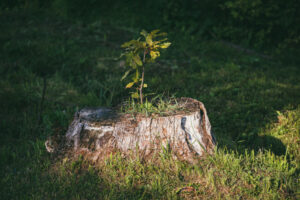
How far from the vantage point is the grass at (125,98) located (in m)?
2.54

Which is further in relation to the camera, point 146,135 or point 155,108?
point 155,108

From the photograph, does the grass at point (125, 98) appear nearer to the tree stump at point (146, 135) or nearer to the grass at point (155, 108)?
the tree stump at point (146, 135)

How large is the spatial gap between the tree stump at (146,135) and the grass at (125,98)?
111mm

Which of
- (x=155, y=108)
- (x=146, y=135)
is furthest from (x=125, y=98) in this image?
(x=146, y=135)

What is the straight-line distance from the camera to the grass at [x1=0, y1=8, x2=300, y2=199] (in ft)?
8.34

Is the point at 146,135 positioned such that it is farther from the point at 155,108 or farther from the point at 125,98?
the point at 125,98

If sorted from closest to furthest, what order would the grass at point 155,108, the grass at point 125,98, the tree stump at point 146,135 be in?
the grass at point 125,98 → the tree stump at point 146,135 → the grass at point 155,108

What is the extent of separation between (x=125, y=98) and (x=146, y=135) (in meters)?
1.49

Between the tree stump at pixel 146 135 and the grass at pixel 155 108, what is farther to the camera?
the grass at pixel 155 108

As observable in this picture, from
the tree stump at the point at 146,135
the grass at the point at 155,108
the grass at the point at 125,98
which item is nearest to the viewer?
the grass at the point at 125,98

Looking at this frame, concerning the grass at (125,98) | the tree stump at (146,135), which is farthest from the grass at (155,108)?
the grass at (125,98)

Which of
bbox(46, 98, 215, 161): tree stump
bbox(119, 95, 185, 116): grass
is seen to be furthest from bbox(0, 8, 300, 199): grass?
bbox(119, 95, 185, 116): grass

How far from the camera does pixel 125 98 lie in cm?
416

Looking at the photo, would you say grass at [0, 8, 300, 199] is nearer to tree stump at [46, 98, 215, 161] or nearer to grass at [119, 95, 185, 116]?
tree stump at [46, 98, 215, 161]
